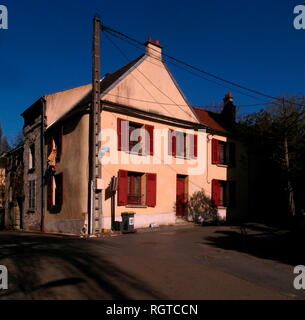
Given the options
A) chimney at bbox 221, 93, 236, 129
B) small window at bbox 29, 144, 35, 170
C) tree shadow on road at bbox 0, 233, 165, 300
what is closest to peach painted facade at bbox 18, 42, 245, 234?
small window at bbox 29, 144, 35, 170

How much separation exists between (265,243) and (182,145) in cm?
757

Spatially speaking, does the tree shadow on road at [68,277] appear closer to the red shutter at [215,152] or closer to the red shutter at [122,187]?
the red shutter at [122,187]

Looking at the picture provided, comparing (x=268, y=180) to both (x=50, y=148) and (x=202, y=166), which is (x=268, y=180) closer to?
(x=202, y=166)

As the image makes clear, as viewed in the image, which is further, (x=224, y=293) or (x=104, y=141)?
(x=104, y=141)

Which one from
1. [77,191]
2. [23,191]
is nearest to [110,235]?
[77,191]

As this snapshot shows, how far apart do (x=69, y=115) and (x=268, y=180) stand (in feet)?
40.6

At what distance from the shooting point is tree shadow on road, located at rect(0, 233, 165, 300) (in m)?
5.89

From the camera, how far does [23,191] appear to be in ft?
71.6

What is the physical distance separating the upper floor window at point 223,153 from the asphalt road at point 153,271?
29.6 ft

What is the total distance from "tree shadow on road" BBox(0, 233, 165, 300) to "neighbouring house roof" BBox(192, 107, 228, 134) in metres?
12.9

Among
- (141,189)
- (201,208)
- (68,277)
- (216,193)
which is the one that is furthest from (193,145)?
(68,277)

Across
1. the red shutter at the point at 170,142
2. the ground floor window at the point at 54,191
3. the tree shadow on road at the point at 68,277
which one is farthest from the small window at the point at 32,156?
the tree shadow on road at the point at 68,277

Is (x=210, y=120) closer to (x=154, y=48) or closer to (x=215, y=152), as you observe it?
(x=215, y=152)

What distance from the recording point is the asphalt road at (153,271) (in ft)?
20.0
